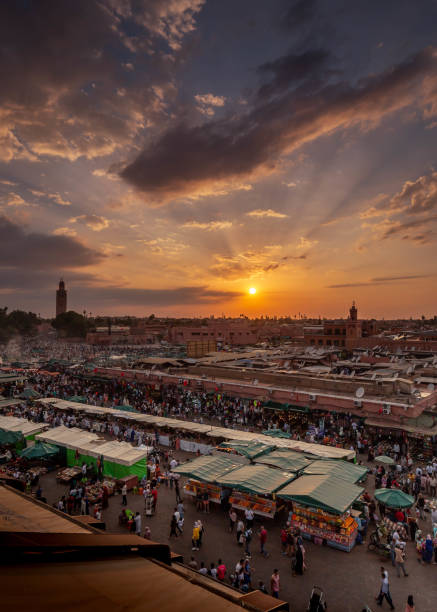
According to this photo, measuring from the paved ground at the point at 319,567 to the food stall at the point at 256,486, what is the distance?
64 cm

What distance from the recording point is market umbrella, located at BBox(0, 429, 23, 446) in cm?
1856

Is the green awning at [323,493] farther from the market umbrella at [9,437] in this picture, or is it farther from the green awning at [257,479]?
the market umbrella at [9,437]

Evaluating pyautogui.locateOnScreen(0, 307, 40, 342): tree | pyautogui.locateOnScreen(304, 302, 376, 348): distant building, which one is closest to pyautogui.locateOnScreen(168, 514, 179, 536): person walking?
pyautogui.locateOnScreen(304, 302, 376, 348): distant building

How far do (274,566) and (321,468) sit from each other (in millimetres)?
4170

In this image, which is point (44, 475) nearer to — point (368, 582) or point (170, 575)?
point (368, 582)

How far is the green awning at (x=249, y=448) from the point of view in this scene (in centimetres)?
1600

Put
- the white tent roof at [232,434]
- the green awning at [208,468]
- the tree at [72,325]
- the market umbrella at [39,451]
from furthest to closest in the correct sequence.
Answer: the tree at [72,325] < the market umbrella at [39,451] < the white tent roof at [232,434] < the green awning at [208,468]

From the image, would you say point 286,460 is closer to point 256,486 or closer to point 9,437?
point 256,486

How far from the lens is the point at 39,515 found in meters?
3.59

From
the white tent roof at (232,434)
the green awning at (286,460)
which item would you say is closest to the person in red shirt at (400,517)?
the green awning at (286,460)

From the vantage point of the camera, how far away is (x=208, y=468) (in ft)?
46.6

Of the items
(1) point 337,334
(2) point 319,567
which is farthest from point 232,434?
(1) point 337,334

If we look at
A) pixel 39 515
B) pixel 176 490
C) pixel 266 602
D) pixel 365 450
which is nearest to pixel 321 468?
pixel 176 490

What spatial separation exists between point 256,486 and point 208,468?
2.32m
